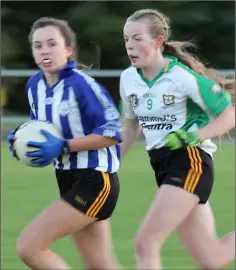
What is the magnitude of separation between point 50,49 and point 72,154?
0.59 m

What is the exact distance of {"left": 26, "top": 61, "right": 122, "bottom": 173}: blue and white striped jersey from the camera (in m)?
5.74

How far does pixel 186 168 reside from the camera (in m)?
5.80

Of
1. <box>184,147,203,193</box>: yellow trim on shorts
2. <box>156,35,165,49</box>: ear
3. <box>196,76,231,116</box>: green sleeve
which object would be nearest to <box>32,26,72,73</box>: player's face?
<box>156,35,165,49</box>: ear

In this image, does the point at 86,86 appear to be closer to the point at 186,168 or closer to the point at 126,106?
the point at 126,106

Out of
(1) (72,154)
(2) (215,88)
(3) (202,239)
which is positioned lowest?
(3) (202,239)

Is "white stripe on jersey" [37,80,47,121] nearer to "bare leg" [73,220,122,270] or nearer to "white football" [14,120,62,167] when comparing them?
"white football" [14,120,62,167]

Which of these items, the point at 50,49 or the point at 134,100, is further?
the point at 134,100

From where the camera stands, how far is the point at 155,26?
5914mm

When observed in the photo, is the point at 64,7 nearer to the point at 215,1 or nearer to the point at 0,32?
the point at 0,32

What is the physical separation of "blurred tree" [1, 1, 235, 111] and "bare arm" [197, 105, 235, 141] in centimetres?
1339

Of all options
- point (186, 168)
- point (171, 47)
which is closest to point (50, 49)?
point (171, 47)

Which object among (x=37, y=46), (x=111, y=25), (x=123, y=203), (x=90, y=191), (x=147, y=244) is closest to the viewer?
(x=147, y=244)

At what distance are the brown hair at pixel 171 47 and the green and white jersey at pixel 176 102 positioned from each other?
13 cm

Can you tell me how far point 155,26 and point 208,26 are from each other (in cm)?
1426
